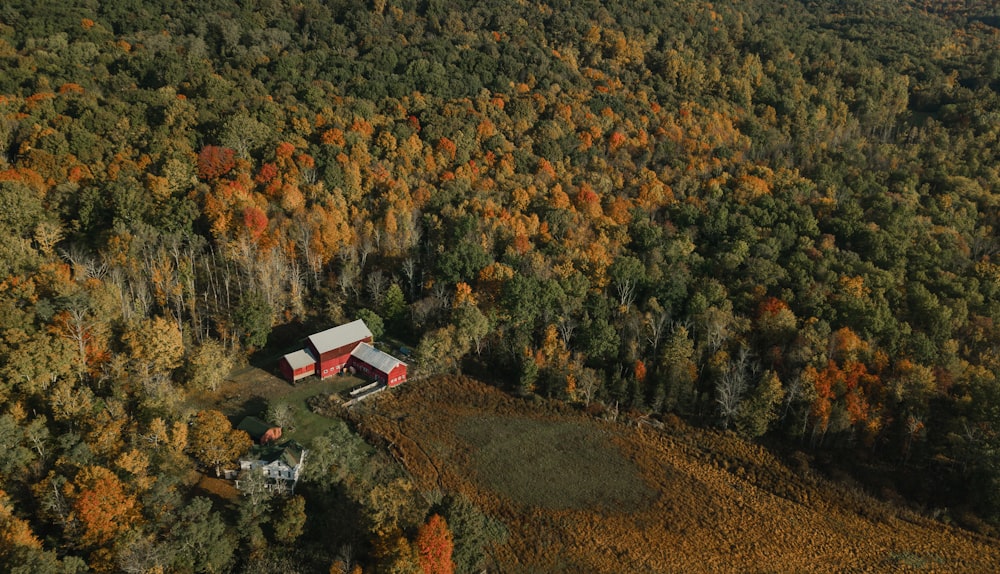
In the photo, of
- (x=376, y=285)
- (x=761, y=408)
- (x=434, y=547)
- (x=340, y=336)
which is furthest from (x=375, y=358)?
(x=761, y=408)

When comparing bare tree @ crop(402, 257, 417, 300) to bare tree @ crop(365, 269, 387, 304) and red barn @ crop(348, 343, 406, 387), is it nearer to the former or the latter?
bare tree @ crop(365, 269, 387, 304)

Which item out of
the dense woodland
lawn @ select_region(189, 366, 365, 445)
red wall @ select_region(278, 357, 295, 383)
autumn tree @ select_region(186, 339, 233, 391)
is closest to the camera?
the dense woodland

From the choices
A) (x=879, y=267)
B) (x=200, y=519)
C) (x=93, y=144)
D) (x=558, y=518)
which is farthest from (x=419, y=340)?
(x=879, y=267)

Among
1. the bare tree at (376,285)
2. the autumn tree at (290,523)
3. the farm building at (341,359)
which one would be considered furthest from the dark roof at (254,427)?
the bare tree at (376,285)

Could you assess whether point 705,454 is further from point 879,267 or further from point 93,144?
point 93,144

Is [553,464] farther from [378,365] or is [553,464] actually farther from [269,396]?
[269,396]

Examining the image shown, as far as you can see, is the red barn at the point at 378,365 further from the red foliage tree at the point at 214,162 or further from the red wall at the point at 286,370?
the red foliage tree at the point at 214,162

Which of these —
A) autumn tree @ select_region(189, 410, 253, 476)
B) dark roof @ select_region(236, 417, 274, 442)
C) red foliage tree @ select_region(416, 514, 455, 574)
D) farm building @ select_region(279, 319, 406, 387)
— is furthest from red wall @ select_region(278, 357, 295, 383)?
red foliage tree @ select_region(416, 514, 455, 574)
